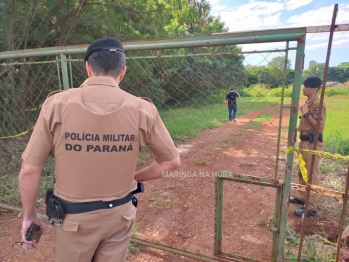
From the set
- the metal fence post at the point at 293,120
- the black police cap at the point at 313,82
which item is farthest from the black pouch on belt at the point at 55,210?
the black police cap at the point at 313,82

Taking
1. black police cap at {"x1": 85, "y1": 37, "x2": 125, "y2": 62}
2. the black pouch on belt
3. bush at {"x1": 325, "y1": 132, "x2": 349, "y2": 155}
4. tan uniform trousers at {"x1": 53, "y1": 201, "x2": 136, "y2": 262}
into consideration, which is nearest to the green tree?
black police cap at {"x1": 85, "y1": 37, "x2": 125, "y2": 62}

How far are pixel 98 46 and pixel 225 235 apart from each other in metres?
2.37

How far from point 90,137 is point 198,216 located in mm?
2355

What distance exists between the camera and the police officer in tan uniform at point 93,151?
1.29 metres

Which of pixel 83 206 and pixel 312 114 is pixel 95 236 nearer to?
pixel 83 206

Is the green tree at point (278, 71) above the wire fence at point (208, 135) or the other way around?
above

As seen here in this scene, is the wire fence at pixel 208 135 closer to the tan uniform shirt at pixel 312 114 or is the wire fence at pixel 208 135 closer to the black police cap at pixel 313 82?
the tan uniform shirt at pixel 312 114

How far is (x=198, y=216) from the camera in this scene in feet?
10.8

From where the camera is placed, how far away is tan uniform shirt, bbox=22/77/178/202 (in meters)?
1.28

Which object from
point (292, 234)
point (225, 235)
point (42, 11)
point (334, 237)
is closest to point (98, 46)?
point (225, 235)

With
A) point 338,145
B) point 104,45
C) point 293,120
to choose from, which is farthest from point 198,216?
point 338,145

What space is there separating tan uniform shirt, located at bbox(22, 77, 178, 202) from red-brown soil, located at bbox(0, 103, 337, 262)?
3.46 feet

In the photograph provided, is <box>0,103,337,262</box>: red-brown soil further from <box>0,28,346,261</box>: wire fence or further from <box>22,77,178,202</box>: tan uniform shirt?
<box>22,77,178,202</box>: tan uniform shirt

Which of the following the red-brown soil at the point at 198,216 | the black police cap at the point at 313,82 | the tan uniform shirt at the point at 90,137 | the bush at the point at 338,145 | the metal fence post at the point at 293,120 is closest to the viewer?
the tan uniform shirt at the point at 90,137
